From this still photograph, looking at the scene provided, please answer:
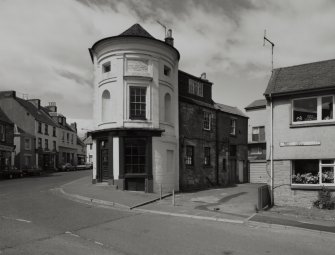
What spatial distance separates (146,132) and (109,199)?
5438 millimetres

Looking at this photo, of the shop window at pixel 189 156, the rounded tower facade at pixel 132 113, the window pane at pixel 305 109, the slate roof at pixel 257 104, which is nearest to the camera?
the window pane at pixel 305 109

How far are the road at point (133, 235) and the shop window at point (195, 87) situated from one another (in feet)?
49.1

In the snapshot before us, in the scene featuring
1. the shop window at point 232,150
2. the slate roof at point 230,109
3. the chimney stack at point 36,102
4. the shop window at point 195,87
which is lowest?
the shop window at point 232,150

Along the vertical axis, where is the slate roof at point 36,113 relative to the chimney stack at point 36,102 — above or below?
below

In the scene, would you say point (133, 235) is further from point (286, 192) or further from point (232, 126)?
point (232, 126)

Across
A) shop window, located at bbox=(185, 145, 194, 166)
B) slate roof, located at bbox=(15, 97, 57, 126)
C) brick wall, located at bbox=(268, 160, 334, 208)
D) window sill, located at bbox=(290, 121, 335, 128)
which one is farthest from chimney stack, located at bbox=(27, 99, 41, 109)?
window sill, located at bbox=(290, 121, 335, 128)

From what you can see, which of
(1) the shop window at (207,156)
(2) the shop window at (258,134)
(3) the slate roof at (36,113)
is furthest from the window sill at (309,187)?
(3) the slate roof at (36,113)

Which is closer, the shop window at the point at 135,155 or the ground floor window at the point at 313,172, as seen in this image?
the ground floor window at the point at 313,172

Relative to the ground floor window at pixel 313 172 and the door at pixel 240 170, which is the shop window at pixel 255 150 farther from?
the ground floor window at pixel 313 172

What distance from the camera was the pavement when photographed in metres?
12.3

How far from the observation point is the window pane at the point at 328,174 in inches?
621

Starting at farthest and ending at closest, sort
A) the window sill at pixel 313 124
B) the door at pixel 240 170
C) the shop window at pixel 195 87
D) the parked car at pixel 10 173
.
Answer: the parked car at pixel 10 173
the door at pixel 240 170
the shop window at pixel 195 87
the window sill at pixel 313 124

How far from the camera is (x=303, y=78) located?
17312 mm

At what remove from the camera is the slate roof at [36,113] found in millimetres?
Answer: 48188
